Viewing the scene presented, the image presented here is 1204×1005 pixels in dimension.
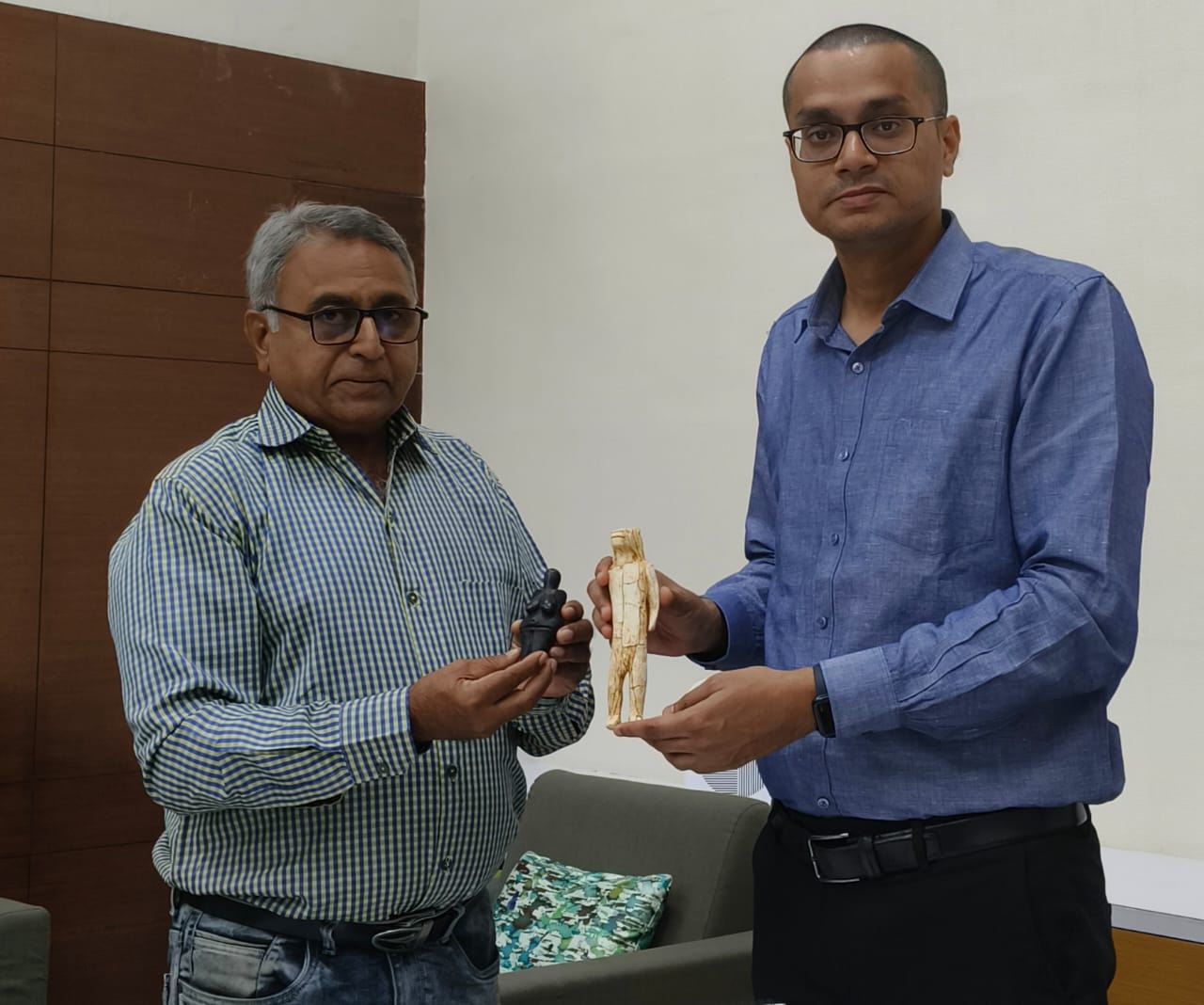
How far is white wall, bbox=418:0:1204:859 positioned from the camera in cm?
335

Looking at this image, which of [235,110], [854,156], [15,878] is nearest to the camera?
[854,156]

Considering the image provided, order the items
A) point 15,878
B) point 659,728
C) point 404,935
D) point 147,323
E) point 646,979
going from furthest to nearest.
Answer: point 147,323
point 15,878
point 646,979
point 404,935
point 659,728

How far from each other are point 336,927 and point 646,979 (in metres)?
1.52

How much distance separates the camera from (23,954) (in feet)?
12.3

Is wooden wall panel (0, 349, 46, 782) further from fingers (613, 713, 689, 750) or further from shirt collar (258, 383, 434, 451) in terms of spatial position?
fingers (613, 713, 689, 750)

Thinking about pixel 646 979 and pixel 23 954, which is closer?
pixel 646 979

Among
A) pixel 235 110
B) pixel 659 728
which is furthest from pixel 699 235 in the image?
pixel 659 728

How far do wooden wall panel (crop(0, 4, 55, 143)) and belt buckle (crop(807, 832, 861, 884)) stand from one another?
396 centimetres

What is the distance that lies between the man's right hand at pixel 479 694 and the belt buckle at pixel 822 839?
39 cm

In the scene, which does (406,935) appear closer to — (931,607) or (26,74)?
(931,607)

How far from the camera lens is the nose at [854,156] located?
6.14 feet

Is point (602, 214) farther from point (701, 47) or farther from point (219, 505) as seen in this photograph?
point (219, 505)

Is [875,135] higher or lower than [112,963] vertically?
higher

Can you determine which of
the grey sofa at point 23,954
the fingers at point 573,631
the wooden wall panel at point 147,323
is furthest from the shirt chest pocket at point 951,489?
the wooden wall panel at point 147,323
